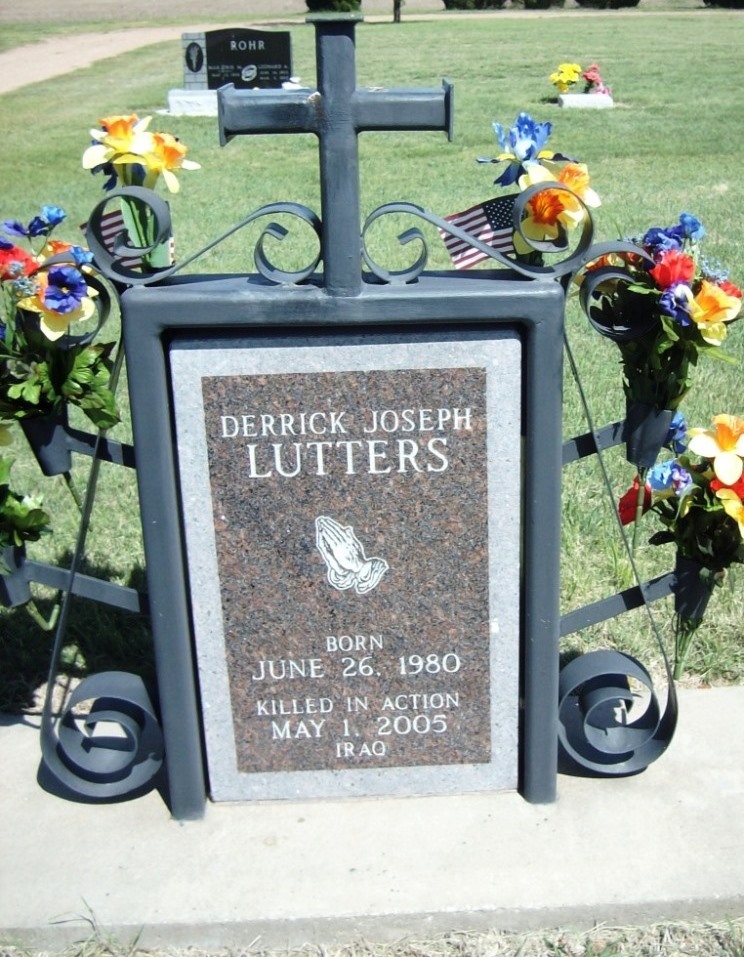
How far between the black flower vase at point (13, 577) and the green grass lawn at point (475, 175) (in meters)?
0.62

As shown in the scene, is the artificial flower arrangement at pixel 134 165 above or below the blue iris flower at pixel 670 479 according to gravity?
above

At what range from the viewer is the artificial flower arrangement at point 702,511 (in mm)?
2650

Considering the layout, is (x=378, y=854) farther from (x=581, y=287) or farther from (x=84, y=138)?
(x=84, y=138)

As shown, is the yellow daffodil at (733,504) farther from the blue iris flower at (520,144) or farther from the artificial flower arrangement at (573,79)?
the artificial flower arrangement at (573,79)

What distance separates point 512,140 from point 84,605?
2084mm

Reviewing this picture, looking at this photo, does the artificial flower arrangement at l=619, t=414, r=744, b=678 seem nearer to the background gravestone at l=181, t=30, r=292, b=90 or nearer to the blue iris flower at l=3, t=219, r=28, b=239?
the blue iris flower at l=3, t=219, r=28, b=239

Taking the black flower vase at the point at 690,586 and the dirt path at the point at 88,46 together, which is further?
the dirt path at the point at 88,46

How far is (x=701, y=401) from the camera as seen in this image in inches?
205

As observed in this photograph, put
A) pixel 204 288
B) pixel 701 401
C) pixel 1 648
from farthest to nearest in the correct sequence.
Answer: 1. pixel 701 401
2. pixel 1 648
3. pixel 204 288

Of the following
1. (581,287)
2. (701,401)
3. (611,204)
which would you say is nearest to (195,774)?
(581,287)

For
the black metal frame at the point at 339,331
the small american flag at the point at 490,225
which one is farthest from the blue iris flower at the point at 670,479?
the small american flag at the point at 490,225

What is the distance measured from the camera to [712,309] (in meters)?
2.47

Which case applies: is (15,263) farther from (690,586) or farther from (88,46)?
(88,46)

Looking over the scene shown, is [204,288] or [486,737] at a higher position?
[204,288]
